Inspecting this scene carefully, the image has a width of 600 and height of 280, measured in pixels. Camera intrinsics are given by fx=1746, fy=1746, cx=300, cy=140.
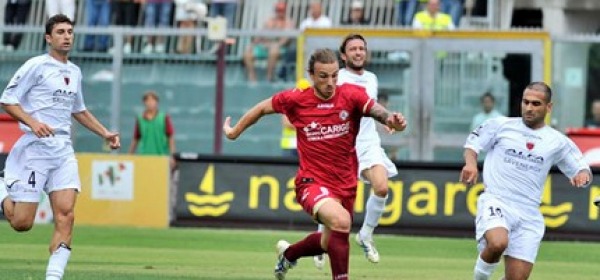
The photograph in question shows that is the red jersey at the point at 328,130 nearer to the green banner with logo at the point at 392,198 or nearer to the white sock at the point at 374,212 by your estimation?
the white sock at the point at 374,212

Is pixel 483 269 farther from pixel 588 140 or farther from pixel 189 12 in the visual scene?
pixel 189 12

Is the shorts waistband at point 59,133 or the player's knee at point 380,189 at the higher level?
the shorts waistband at point 59,133

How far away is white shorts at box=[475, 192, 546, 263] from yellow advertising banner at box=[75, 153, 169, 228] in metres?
12.1

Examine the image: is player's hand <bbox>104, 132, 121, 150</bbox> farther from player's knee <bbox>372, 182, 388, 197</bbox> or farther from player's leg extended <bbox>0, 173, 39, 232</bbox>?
player's knee <bbox>372, 182, 388, 197</bbox>

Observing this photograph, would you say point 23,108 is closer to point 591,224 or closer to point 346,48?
point 346,48

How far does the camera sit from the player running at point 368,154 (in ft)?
62.0

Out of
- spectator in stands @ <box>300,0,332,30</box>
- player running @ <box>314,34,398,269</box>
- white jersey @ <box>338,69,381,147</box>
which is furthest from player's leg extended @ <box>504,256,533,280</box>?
spectator in stands @ <box>300,0,332,30</box>

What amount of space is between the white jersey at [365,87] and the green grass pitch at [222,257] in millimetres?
1395

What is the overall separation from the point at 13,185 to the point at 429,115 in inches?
518

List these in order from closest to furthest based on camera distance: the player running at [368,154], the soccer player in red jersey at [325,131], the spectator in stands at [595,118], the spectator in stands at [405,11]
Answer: the soccer player in red jersey at [325,131]
the player running at [368,154]
the spectator in stands at [595,118]
the spectator in stands at [405,11]

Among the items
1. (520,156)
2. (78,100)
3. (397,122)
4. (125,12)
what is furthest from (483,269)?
(125,12)

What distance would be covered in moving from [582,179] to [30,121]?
477cm

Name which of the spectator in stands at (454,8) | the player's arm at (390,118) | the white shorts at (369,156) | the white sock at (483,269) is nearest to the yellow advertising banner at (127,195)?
the spectator in stands at (454,8)

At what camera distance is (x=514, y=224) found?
14.4 metres
